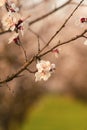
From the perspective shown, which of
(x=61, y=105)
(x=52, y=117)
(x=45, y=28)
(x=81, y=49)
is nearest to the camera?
(x=45, y=28)

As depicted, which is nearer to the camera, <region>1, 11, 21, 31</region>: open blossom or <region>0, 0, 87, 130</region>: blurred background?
<region>1, 11, 21, 31</region>: open blossom

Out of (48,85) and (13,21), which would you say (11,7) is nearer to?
(13,21)

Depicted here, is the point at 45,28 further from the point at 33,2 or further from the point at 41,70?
the point at 41,70

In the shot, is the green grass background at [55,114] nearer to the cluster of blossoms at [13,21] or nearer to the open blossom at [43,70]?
the open blossom at [43,70]

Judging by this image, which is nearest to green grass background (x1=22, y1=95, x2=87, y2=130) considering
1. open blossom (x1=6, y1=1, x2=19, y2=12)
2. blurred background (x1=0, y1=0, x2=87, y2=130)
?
blurred background (x1=0, y1=0, x2=87, y2=130)

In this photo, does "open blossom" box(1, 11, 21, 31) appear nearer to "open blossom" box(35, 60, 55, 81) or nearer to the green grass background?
"open blossom" box(35, 60, 55, 81)

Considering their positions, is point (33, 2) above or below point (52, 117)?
above

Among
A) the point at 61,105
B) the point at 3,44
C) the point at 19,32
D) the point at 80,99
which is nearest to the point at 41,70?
the point at 19,32

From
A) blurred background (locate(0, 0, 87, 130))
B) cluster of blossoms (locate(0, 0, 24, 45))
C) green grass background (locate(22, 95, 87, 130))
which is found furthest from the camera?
green grass background (locate(22, 95, 87, 130))
